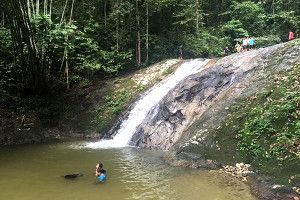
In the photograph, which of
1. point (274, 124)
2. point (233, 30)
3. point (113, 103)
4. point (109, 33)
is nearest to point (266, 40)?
point (233, 30)

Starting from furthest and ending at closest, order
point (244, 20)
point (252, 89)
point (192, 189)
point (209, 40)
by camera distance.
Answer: point (244, 20) → point (209, 40) → point (252, 89) → point (192, 189)

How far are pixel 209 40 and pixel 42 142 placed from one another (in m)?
18.0

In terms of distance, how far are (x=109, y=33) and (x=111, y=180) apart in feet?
52.1

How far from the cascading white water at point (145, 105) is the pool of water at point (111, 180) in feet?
7.64

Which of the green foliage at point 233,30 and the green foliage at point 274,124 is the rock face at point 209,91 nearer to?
the green foliage at point 274,124

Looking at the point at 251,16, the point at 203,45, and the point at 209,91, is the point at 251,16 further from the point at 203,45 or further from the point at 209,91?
the point at 209,91

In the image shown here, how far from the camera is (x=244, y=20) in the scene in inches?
1412

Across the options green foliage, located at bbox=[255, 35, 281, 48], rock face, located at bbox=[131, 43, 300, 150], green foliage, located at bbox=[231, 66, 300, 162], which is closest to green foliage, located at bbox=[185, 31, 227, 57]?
green foliage, located at bbox=[255, 35, 281, 48]

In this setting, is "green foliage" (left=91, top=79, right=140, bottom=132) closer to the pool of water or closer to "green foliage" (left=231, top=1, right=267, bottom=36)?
the pool of water

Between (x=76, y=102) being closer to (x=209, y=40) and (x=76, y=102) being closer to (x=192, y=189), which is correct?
(x=192, y=189)

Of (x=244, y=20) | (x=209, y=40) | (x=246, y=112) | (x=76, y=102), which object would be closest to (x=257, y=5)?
(x=244, y=20)

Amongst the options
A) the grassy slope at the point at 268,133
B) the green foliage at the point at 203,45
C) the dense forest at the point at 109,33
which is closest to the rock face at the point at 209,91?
the grassy slope at the point at 268,133

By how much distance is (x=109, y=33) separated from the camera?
26.2 m

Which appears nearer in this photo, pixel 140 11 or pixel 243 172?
pixel 243 172
